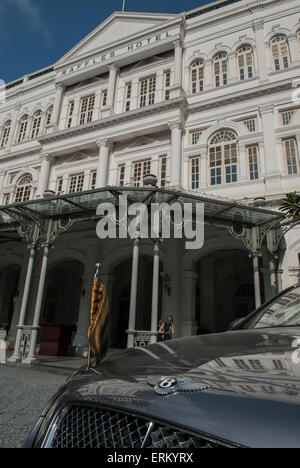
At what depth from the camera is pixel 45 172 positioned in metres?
16.6

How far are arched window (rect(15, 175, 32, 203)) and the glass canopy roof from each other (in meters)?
6.92

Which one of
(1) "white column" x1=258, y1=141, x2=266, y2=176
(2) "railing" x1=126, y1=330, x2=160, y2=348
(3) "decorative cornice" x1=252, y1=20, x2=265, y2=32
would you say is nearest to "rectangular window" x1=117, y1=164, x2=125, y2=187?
(1) "white column" x1=258, y1=141, x2=266, y2=176

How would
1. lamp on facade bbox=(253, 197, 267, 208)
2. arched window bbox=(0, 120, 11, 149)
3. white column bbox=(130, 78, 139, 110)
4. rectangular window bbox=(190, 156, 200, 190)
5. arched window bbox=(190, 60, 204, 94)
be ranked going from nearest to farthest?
lamp on facade bbox=(253, 197, 267, 208) → rectangular window bbox=(190, 156, 200, 190) → arched window bbox=(190, 60, 204, 94) → white column bbox=(130, 78, 139, 110) → arched window bbox=(0, 120, 11, 149)

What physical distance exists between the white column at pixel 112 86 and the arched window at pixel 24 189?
262 inches

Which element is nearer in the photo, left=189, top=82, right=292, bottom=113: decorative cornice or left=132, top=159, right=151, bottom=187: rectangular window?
left=189, top=82, right=292, bottom=113: decorative cornice

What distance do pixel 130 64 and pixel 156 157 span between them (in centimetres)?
692

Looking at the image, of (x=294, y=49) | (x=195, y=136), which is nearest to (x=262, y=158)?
(x=195, y=136)

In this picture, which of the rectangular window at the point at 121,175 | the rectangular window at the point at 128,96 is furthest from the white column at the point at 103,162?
the rectangular window at the point at 128,96

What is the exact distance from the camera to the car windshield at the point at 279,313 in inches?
105

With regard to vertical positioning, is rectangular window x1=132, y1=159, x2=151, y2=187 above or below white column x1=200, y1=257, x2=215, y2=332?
above

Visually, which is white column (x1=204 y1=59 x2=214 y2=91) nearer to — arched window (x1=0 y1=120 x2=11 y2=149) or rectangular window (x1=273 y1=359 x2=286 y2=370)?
arched window (x1=0 y1=120 x2=11 y2=149)

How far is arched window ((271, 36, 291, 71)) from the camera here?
1350 centimetres

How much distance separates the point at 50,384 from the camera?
6211 millimetres
